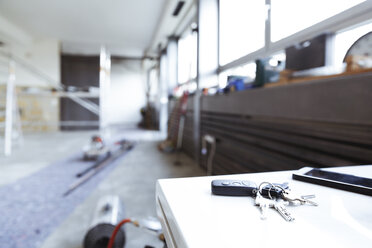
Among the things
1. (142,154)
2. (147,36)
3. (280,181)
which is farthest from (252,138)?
(147,36)

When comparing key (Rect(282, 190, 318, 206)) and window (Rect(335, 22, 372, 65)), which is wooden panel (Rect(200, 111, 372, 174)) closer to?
window (Rect(335, 22, 372, 65))

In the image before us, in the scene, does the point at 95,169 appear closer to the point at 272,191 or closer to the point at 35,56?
the point at 272,191

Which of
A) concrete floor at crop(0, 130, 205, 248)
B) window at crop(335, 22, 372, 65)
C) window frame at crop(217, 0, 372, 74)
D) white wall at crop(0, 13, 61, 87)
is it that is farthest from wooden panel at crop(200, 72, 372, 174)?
white wall at crop(0, 13, 61, 87)

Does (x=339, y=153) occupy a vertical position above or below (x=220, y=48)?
below

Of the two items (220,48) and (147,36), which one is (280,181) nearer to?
(220,48)

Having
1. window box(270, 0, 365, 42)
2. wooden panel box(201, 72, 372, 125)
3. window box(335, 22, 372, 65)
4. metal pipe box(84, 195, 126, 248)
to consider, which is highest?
window box(270, 0, 365, 42)

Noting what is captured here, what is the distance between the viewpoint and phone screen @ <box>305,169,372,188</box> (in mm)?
502

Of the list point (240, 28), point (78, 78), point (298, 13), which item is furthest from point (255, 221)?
point (78, 78)

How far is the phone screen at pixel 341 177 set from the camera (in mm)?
502

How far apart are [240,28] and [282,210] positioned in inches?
98.6

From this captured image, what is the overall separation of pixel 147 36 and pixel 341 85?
6127 millimetres

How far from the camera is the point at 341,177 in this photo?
536mm

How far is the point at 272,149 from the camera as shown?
60.5 inches

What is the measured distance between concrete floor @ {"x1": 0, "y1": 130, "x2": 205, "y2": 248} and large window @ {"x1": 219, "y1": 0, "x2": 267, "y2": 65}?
5.11 feet
